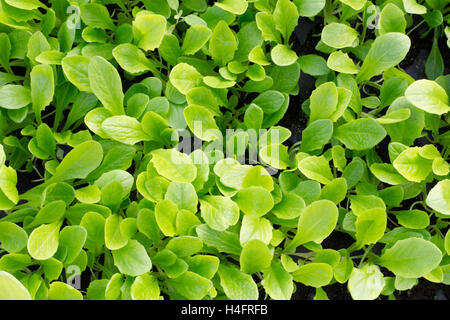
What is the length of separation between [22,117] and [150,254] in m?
0.35

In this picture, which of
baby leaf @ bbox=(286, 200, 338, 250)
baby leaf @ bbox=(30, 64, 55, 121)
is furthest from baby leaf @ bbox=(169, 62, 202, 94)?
baby leaf @ bbox=(286, 200, 338, 250)

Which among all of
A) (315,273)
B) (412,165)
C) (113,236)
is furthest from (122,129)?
(412,165)

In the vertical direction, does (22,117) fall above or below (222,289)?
above

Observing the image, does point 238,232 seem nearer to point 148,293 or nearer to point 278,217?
point 278,217

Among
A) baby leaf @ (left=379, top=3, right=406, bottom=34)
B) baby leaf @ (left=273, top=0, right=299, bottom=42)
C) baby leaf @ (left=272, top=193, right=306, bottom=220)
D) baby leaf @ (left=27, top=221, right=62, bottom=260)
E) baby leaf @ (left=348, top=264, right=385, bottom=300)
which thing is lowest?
baby leaf @ (left=348, top=264, right=385, bottom=300)

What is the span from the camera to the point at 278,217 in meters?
0.82

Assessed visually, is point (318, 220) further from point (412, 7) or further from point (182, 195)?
point (412, 7)

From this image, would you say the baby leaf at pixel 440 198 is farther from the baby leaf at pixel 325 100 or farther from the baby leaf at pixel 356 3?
the baby leaf at pixel 356 3

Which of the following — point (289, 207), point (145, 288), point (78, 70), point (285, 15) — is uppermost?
point (285, 15)

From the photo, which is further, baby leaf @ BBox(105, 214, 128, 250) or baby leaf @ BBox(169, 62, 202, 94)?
baby leaf @ BBox(169, 62, 202, 94)

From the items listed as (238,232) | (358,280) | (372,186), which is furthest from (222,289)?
(372,186)

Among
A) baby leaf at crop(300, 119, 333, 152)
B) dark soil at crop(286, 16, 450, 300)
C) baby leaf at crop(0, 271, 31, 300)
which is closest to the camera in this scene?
baby leaf at crop(0, 271, 31, 300)

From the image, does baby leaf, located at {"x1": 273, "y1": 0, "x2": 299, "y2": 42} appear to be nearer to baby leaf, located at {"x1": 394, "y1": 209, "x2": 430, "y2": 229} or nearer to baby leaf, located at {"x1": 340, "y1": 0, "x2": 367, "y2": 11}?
baby leaf, located at {"x1": 340, "y1": 0, "x2": 367, "y2": 11}

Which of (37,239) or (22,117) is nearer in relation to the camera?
(37,239)
